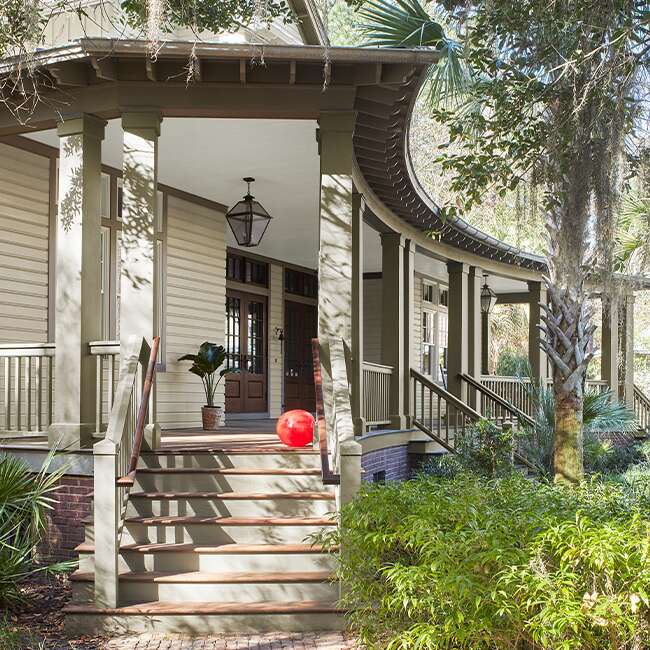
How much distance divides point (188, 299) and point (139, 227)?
4.20 meters

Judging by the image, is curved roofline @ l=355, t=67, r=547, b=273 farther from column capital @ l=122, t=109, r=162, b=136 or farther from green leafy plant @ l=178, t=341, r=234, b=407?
Answer: green leafy plant @ l=178, t=341, r=234, b=407

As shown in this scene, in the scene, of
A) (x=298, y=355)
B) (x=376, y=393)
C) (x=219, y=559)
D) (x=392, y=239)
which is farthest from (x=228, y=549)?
(x=298, y=355)

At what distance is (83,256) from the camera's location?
6895 millimetres

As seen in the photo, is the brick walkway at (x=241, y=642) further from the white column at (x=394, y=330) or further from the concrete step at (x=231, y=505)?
the white column at (x=394, y=330)

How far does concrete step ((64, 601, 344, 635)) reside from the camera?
538 centimetres

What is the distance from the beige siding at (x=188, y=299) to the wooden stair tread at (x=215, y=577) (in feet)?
15.6

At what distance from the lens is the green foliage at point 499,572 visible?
11.8 feet

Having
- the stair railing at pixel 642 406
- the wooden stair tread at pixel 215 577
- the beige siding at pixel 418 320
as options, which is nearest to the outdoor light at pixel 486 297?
the beige siding at pixel 418 320

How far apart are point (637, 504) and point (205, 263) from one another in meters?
7.39

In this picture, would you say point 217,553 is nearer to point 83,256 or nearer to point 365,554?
point 365,554

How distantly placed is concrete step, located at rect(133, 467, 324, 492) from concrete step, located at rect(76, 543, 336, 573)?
0.70 metres

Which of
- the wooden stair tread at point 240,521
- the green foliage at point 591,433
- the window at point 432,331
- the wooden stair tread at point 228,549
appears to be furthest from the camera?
the window at point 432,331

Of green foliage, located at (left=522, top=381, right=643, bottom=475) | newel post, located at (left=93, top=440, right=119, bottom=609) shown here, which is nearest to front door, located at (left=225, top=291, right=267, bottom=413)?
green foliage, located at (left=522, top=381, right=643, bottom=475)

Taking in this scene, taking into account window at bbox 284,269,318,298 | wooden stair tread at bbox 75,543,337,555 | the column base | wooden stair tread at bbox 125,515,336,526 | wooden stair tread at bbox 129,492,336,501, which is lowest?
wooden stair tread at bbox 75,543,337,555
